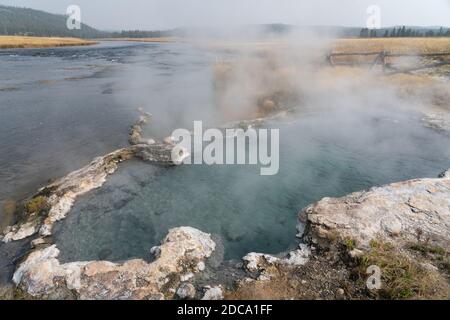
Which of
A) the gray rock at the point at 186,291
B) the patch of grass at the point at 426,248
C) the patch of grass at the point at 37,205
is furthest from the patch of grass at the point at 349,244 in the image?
the patch of grass at the point at 37,205

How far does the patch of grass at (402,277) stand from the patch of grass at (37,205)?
909cm

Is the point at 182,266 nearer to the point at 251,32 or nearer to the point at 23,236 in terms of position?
the point at 23,236

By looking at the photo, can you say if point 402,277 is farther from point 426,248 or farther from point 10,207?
point 10,207

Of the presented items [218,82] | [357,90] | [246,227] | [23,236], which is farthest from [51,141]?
[357,90]

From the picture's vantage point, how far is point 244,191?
35.9ft

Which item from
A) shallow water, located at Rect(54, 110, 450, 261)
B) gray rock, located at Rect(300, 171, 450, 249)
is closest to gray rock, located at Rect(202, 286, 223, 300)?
shallow water, located at Rect(54, 110, 450, 261)

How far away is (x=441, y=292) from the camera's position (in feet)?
18.8

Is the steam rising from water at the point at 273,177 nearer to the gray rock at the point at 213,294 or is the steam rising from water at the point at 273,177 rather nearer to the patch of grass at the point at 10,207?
the gray rock at the point at 213,294

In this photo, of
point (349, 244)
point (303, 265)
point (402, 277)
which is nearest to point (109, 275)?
point (303, 265)

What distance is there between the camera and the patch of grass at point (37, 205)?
9.52 m

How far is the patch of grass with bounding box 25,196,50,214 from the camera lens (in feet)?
31.2

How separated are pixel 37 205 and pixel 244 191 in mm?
6723

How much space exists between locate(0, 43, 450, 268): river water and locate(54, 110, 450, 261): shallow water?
0.03 metres

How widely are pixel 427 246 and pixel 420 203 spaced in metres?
1.76
